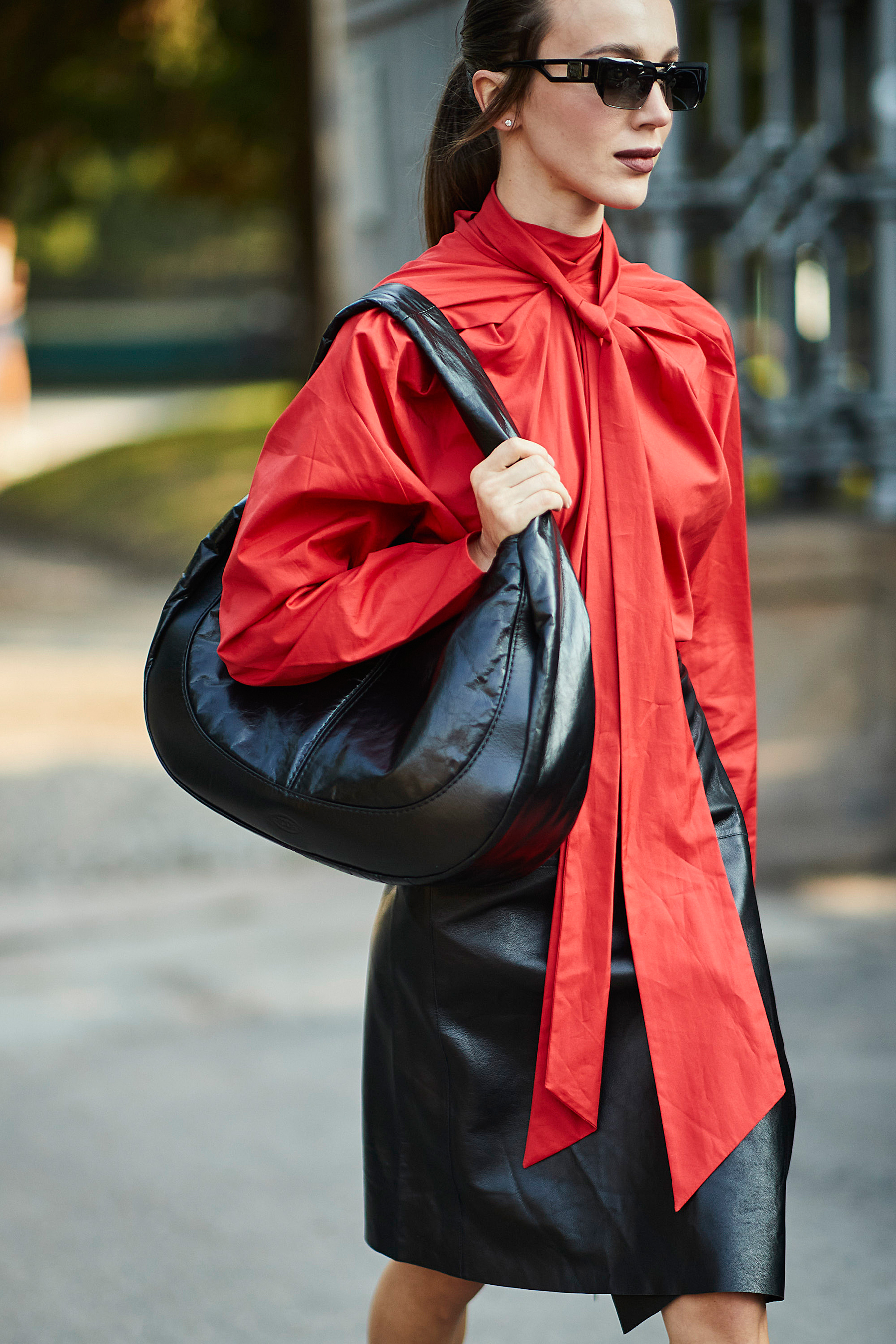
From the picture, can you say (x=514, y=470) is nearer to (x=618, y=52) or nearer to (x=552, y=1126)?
(x=618, y=52)

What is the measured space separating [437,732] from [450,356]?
15.5 inches

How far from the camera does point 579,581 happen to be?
1847 millimetres

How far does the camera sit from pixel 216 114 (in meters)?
15.6

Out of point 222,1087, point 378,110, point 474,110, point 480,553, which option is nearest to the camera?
point 480,553

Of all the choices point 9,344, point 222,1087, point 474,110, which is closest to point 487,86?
point 474,110

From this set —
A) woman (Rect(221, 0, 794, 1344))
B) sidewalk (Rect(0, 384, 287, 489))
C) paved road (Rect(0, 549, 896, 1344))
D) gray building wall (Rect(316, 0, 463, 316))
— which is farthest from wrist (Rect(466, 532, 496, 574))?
sidewalk (Rect(0, 384, 287, 489))

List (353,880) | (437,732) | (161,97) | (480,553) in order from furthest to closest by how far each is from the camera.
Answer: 1. (161,97)
2. (353,880)
3. (480,553)
4. (437,732)

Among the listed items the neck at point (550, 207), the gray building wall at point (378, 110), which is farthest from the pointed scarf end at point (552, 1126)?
the gray building wall at point (378, 110)

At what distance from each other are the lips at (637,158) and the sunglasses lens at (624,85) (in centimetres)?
5

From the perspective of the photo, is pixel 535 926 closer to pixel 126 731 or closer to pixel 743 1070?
pixel 743 1070

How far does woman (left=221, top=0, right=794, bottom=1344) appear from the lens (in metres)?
1.77

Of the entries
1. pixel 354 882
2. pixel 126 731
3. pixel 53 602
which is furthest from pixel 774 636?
pixel 53 602

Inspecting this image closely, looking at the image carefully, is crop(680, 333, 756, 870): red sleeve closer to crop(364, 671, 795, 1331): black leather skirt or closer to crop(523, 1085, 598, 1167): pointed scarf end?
crop(364, 671, 795, 1331): black leather skirt

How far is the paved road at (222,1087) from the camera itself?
307cm
